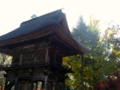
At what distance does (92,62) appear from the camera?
56.3 feet

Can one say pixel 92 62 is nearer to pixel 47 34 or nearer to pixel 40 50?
pixel 40 50

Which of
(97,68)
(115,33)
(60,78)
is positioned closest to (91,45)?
(97,68)

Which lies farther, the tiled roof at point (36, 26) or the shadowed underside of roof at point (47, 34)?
the tiled roof at point (36, 26)

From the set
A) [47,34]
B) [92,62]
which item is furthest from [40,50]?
[92,62]

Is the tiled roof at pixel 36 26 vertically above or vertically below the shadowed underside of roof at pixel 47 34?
above

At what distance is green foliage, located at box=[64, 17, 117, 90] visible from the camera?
601 inches

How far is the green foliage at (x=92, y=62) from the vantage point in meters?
15.3

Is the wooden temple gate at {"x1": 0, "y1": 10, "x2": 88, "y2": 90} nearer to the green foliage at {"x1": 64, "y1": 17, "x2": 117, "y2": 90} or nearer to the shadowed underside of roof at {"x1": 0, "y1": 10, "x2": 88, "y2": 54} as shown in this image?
the shadowed underside of roof at {"x1": 0, "y1": 10, "x2": 88, "y2": 54}

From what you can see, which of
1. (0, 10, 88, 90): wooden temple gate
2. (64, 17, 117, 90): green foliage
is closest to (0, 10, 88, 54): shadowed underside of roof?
(0, 10, 88, 90): wooden temple gate

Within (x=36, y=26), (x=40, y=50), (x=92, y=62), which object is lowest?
(x=92, y=62)

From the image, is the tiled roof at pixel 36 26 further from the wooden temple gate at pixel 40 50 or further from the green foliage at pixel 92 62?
the green foliage at pixel 92 62

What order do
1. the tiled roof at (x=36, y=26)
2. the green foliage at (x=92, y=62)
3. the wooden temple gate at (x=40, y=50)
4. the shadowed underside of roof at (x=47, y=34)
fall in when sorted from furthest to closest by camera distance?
the green foliage at (x=92, y=62) < the tiled roof at (x=36, y=26) < the wooden temple gate at (x=40, y=50) < the shadowed underside of roof at (x=47, y=34)

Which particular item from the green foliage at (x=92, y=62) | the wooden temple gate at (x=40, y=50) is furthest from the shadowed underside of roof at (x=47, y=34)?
the green foliage at (x=92, y=62)

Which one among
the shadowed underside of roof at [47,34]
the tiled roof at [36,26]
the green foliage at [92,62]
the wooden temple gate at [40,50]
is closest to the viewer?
the shadowed underside of roof at [47,34]
